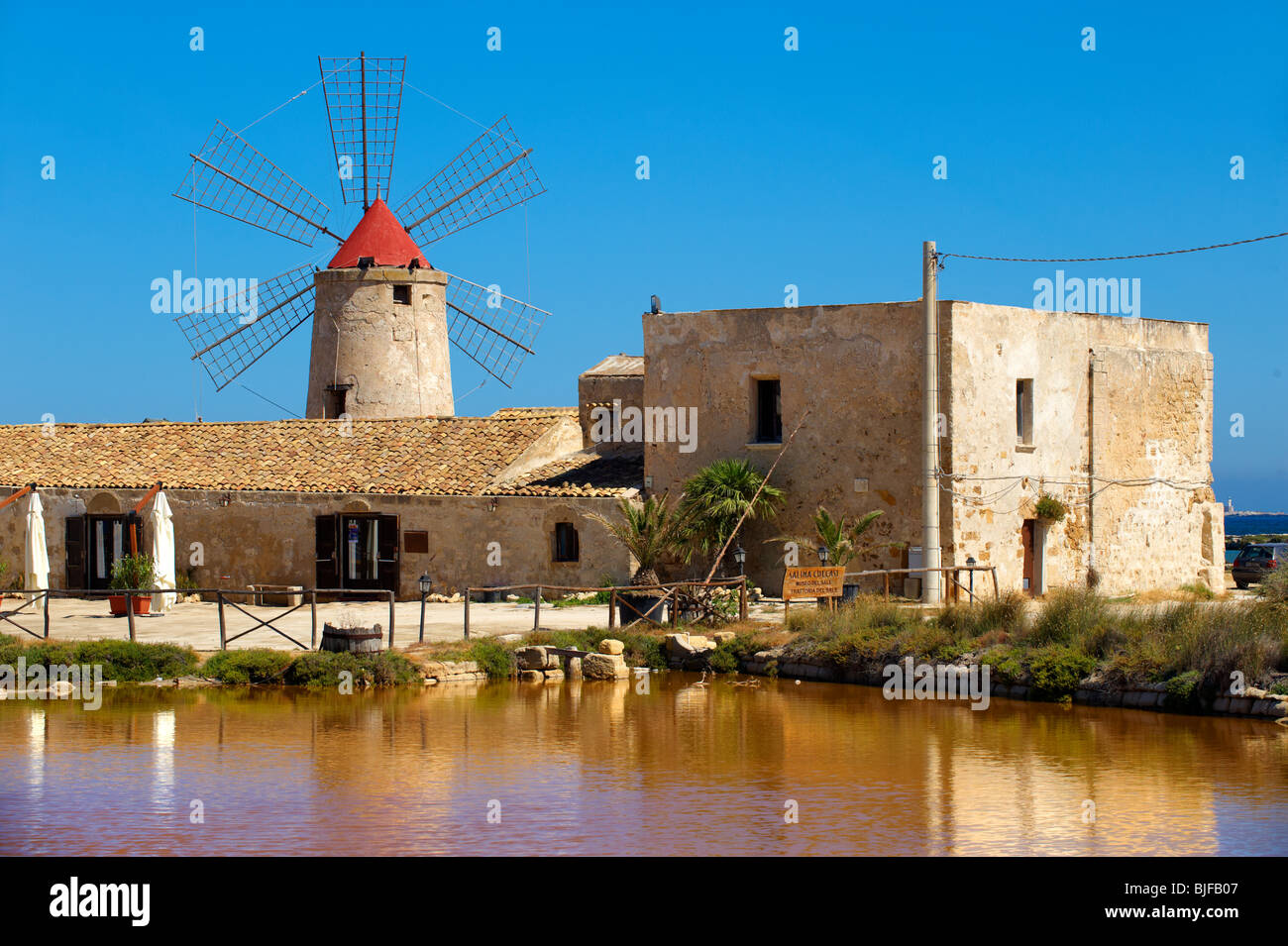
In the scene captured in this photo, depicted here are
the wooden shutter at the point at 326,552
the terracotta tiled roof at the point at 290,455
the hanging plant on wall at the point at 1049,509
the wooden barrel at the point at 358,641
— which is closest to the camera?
the wooden barrel at the point at 358,641

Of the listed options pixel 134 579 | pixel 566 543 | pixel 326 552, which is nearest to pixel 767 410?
pixel 566 543

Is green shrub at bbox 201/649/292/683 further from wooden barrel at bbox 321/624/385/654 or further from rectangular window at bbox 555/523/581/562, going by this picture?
rectangular window at bbox 555/523/581/562

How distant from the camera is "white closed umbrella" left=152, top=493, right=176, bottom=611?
21.0m

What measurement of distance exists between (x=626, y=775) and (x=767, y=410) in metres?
11.5

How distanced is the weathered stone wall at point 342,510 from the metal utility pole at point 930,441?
449cm

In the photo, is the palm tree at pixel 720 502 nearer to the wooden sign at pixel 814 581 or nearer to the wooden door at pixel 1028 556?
the wooden sign at pixel 814 581

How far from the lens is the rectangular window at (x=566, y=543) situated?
22.4m

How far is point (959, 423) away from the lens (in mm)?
20781

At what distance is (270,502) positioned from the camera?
78.8 feet

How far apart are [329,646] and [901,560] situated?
26.7ft

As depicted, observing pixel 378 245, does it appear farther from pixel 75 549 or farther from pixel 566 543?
pixel 566 543

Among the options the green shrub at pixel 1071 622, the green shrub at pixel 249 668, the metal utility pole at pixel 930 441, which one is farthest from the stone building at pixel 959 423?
the green shrub at pixel 249 668
